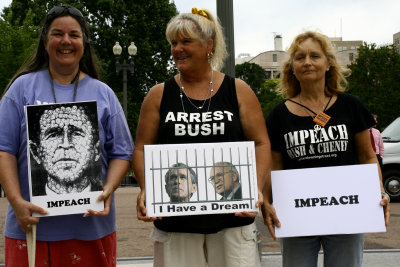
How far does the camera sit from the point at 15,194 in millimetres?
2320

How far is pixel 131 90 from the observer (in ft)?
91.0

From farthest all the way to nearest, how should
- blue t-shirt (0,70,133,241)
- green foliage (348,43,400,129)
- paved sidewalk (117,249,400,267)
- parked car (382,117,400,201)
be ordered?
green foliage (348,43,400,129)
parked car (382,117,400,201)
paved sidewalk (117,249,400,267)
blue t-shirt (0,70,133,241)

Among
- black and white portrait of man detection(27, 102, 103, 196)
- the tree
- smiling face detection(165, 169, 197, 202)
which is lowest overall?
smiling face detection(165, 169, 197, 202)

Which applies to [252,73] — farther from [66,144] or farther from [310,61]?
[66,144]

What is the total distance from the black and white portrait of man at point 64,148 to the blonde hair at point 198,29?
1.95 feet

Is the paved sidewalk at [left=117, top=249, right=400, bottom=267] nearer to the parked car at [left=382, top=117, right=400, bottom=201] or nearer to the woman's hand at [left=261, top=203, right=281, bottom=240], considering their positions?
the woman's hand at [left=261, top=203, right=281, bottom=240]

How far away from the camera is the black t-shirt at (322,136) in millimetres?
2725

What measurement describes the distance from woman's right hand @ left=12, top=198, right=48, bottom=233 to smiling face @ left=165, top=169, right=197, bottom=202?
0.60 m

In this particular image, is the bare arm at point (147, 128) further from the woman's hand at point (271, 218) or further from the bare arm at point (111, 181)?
the woman's hand at point (271, 218)

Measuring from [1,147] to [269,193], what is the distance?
1.42m

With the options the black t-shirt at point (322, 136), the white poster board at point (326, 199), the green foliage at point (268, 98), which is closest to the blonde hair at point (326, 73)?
the black t-shirt at point (322, 136)

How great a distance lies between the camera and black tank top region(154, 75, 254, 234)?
2.53 metres

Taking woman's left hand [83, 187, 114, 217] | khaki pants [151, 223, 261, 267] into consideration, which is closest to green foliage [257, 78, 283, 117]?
khaki pants [151, 223, 261, 267]

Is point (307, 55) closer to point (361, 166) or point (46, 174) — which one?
point (361, 166)
